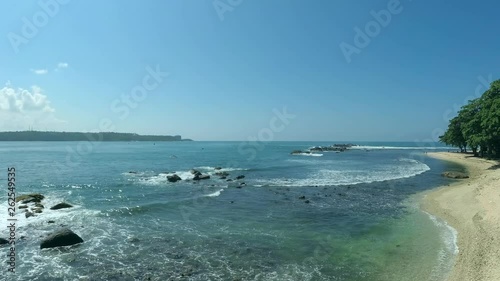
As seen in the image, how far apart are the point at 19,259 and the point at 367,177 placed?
4984 cm

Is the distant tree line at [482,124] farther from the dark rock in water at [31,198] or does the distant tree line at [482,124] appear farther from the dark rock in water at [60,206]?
the dark rock in water at [31,198]

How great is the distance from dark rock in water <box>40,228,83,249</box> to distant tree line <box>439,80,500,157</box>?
64.5 metres

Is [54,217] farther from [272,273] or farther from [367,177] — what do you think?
[367,177]

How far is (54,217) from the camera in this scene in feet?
90.6

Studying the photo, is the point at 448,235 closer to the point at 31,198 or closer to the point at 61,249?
the point at 61,249

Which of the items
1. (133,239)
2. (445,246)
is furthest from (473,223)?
(133,239)

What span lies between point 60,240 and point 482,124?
69.6m

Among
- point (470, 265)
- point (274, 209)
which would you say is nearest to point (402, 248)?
point (470, 265)

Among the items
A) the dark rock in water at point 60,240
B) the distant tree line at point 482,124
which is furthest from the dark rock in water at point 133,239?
the distant tree line at point 482,124

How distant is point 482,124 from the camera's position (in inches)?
2375

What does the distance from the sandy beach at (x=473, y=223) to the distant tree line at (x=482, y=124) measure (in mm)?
26710

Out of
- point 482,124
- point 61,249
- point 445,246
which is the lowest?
point 61,249

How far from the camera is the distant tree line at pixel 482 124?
57412mm

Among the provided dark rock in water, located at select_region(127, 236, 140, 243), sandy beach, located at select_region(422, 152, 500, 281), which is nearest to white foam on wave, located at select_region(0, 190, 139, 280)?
dark rock in water, located at select_region(127, 236, 140, 243)
